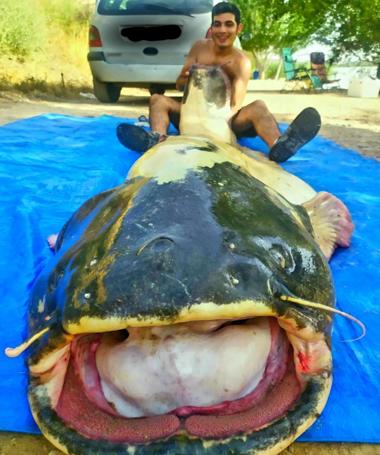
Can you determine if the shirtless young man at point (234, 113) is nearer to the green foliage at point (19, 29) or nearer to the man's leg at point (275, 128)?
the man's leg at point (275, 128)

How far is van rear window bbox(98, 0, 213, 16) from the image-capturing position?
7.02m

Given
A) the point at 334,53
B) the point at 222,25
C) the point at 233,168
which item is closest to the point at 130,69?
the point at 222,25

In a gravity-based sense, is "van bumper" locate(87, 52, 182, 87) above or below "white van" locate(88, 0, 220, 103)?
below

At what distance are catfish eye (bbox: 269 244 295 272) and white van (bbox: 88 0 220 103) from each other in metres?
6.40

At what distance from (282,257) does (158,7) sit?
6755 millimetres

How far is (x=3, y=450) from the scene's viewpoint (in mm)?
1321

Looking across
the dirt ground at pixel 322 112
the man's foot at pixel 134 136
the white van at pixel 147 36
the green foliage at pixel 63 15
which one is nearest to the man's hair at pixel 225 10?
the man's foot at pixel 134 136

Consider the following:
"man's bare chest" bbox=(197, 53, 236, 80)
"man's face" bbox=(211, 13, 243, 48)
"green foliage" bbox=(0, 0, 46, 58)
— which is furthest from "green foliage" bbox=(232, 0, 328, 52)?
"man's face" bbox=(211, 13, 243, 48)

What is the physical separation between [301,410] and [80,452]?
16.7 inches

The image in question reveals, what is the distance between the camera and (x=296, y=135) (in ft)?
10.8

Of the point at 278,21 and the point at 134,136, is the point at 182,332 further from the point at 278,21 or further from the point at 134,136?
the point at 278,21

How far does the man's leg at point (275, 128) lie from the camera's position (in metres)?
3.25

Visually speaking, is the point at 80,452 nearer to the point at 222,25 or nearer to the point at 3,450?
the point at 3,450

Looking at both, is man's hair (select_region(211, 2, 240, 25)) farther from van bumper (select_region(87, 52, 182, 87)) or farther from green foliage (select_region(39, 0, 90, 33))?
green foliage (select_region(39, 0, 90, 33))
